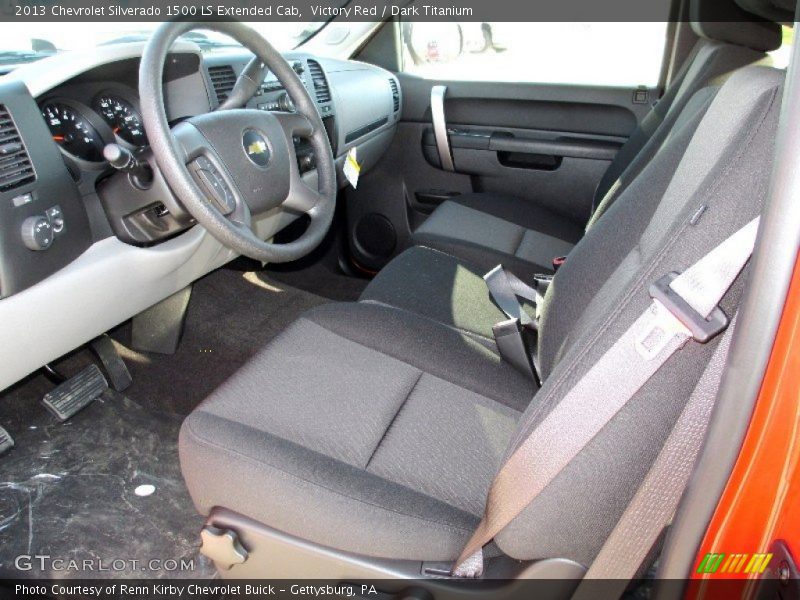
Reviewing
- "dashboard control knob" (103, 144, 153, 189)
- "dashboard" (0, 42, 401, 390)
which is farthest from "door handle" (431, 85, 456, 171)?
"dashboard control knob" (103, 144, 153, 189)

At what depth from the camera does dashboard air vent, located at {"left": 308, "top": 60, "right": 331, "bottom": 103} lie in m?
1.89

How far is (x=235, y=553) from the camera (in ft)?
3.13

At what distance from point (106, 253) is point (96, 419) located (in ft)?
2.06

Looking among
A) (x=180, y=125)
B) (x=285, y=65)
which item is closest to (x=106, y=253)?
(x=180, y=125)

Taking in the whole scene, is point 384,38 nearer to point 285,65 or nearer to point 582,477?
point 285,65

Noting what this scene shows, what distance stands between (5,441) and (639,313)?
59.5 inches

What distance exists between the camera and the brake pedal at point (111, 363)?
1771 millimetres

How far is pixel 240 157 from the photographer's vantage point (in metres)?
1.23

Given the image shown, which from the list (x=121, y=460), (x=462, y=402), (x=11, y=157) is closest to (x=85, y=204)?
(x=11, y=157)

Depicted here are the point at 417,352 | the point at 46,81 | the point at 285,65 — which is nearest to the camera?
the point at 46,81

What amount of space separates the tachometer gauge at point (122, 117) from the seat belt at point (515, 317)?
80 centimetres

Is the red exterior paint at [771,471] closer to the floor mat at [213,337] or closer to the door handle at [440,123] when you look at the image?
the floor mat at [213,337]

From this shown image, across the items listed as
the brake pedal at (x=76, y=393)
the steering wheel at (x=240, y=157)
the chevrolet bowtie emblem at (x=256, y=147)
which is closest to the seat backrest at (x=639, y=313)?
the steering wheel at (x=240, y=157)

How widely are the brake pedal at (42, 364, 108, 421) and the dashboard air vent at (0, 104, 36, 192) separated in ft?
2.72
